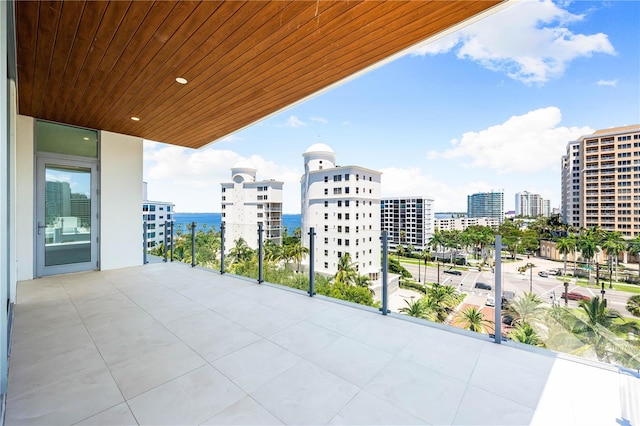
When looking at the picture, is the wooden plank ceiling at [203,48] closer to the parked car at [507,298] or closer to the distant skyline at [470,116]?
the parked car at [507,298]

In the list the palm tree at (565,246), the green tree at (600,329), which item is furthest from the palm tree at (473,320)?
the palm tree at (565,246)

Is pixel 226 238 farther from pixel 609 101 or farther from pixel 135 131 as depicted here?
pixel 609 101

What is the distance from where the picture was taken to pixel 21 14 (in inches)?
92.3

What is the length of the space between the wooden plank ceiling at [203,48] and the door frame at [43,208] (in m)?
0.96

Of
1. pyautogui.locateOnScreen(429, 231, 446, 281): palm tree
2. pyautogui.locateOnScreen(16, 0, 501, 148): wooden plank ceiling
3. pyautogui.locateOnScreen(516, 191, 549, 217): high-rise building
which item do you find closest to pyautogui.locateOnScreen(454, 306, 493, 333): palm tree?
pyautogui.locateOnScreen(429, 231, 446, 281): palm tree

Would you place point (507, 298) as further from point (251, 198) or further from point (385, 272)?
point (251, 198)

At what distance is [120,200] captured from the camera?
5.70 m

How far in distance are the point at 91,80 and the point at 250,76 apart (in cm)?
221

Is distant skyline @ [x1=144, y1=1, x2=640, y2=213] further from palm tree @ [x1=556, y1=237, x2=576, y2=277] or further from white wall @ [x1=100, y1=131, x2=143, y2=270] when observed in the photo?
palm tree @ [x1=556, y1=237, x2=576, y2=277]

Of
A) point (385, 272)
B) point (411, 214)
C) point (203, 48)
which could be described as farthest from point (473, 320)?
point (411, 214)

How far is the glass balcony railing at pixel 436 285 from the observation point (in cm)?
208

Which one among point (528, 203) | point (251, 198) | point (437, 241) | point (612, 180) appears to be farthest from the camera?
point (528, 203)

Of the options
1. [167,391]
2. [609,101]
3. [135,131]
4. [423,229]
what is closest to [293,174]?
[423,229]

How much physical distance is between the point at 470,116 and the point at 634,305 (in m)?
49.7
